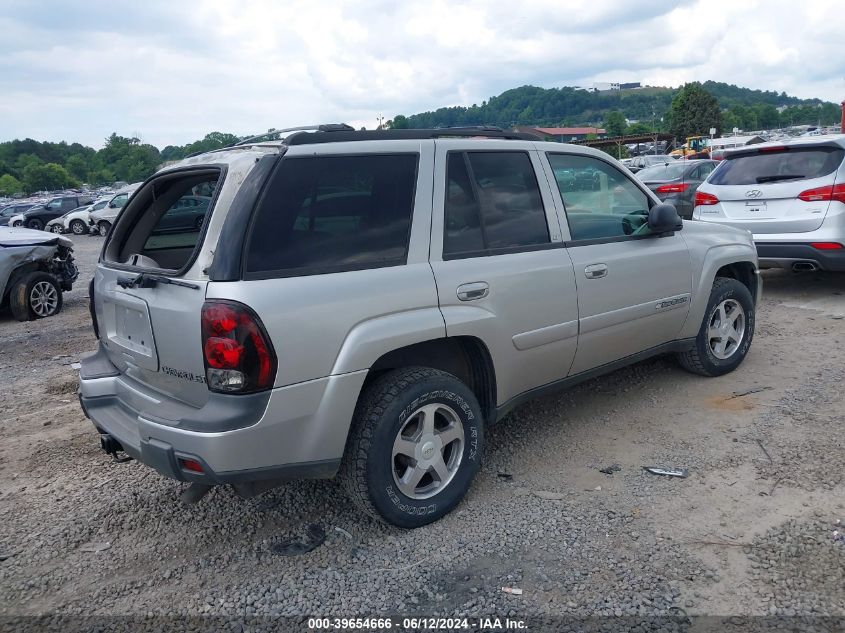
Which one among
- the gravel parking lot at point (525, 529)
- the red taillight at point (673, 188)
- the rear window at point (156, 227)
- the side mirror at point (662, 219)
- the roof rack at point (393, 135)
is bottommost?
the gravel parking lot at point (525, 529)

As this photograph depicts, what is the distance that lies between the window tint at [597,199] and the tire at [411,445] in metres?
1.39

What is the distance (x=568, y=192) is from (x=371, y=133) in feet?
4.41

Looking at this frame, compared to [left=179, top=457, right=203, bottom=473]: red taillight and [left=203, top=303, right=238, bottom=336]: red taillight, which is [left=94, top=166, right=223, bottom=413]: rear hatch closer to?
[left=203, top=303, right=238, bottom=336]: red taillight

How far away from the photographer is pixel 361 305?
311 centimetres

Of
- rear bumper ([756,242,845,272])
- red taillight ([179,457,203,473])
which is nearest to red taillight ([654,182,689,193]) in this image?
rear bumper ([756,242,845,272])

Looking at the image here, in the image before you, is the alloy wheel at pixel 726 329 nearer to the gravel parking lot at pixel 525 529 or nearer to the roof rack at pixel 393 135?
the gravel parking lot at pixel 525 529

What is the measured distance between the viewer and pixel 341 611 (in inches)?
114

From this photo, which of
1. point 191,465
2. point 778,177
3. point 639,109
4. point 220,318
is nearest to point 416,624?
point 191,465

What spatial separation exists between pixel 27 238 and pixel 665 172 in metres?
12.7

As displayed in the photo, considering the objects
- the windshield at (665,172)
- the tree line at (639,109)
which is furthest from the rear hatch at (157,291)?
the tree line at (639,109)

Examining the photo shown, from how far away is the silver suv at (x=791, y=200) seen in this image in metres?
7.24

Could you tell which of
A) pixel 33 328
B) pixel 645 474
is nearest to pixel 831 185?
pixel 645 474

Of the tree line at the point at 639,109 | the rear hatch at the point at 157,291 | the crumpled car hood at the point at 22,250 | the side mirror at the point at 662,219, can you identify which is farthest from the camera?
the tree line at the point at 639,109

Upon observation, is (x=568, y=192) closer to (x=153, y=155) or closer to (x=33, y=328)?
(x=33, y=328)
